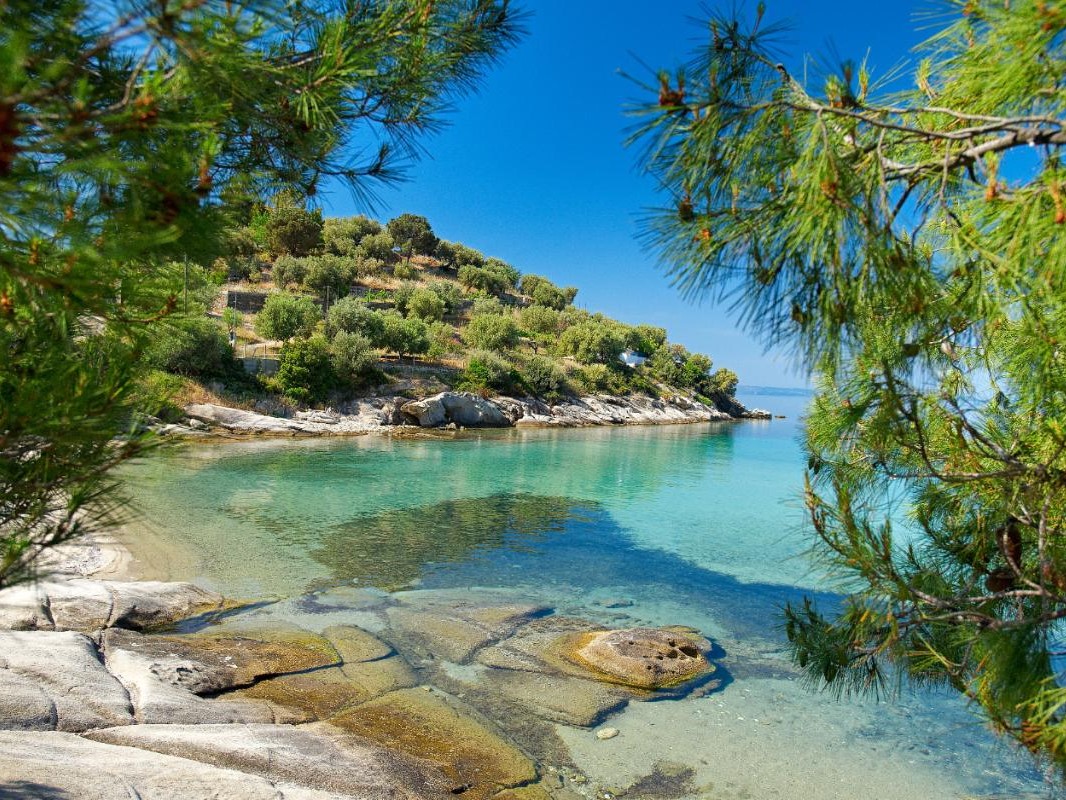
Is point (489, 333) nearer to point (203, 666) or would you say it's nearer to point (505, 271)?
point (505, 271)

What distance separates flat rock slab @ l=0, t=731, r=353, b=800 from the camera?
A: 3117 mm

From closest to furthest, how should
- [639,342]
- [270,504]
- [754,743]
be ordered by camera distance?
1. [754,743]
2. [270,504]
3. [639,342]

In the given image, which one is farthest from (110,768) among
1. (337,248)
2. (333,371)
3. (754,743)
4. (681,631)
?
(337,248)

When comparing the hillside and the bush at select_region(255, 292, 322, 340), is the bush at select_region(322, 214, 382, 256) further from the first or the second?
the bush at select_region(255, 292, 322, 340)

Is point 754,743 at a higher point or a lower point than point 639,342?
lower

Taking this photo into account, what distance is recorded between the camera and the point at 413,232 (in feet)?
220

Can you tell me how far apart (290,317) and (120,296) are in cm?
3296

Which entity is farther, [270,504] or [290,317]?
[290,317]

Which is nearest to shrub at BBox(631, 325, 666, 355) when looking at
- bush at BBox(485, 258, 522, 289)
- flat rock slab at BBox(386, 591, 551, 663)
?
bush at BBox(485, 258, 522, 289)

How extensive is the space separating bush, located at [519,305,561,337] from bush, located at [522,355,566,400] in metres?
13.7

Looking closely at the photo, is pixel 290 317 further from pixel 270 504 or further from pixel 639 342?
pixel 639 342

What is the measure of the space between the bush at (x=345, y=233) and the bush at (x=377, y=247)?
838mm

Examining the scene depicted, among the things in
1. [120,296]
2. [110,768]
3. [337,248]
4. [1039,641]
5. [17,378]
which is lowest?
[110,768]

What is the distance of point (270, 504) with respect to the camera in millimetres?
14555
